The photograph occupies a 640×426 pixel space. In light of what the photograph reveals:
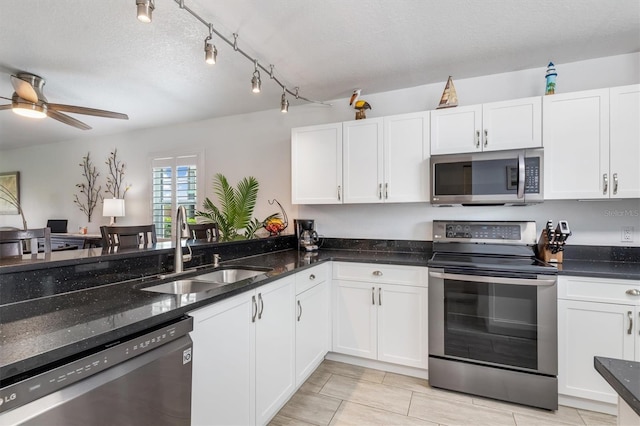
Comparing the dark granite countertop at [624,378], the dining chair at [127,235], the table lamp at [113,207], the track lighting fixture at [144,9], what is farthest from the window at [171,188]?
the dark granite countertop at [624,378]

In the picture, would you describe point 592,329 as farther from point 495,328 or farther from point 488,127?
point 488,127

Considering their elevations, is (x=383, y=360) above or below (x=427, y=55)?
below

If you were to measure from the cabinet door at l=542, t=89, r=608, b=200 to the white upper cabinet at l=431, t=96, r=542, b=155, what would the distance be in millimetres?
82

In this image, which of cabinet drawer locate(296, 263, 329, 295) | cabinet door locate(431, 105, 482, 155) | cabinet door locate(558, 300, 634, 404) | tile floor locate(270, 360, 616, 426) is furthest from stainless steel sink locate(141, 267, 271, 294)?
cabinet door locate(558, 300, 634, 404)

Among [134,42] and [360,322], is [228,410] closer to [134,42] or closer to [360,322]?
[360,322]

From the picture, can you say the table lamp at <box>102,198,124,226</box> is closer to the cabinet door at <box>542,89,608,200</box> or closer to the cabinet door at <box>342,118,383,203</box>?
the cabinet door at <box>342,118,383,203</box>

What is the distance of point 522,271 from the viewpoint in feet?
6.65

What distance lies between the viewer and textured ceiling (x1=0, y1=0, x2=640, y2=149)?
1840 mm

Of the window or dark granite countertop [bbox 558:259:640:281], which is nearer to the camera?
dark granite countertop [bbox 558:259:640:281]

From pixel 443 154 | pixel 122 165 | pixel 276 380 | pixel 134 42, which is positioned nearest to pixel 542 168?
pixel 443 154

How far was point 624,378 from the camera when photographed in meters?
0.70

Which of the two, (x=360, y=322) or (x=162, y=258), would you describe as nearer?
(x=162, y=258)

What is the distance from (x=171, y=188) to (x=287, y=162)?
2.03 meters

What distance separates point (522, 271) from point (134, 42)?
126 inches
